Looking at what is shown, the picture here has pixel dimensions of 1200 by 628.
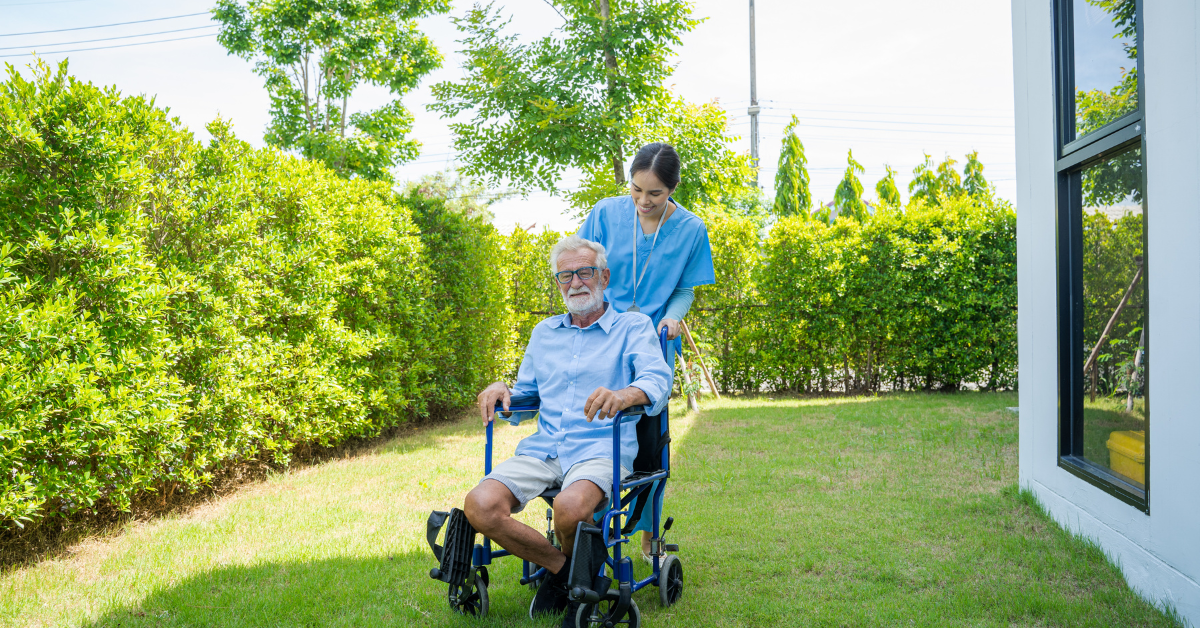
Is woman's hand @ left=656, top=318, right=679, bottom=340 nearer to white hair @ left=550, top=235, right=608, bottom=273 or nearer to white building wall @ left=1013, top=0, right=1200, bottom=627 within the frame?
white hair @ left=550, top=235, right=608, bottom=273

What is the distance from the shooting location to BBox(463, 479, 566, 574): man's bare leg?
239 centimetres

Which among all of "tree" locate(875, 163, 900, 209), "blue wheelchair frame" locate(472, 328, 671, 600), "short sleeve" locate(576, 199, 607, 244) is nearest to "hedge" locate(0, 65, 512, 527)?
"blue wheelchair frame" locate(472, 328, 671, 600)

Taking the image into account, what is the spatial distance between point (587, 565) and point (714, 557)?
127cm

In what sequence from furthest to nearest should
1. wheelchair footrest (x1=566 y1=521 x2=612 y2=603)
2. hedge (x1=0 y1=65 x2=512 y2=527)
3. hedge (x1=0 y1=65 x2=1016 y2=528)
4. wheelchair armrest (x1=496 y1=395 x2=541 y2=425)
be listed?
hedge (x1=0 y1=65 x2=1016 y2=528), hedge (x1=0 y1=65 x2=512 y2=527), wheelchair armrest (x1=496 y1=395 x2=541 y2=425), wheelchair footrest (x1=566 y1=521 x2=612 y2=603)

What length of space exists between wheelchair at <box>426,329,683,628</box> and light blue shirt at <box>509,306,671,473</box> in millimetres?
84

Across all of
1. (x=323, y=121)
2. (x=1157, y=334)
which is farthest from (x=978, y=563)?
(x=323, y=121)

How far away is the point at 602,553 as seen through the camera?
2.30 meters

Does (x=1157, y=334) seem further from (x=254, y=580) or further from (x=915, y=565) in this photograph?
(x=254, y=580)

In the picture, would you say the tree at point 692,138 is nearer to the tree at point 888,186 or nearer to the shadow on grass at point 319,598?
the shadow on grass at point 319,598

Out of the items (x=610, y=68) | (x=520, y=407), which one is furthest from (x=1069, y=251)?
(x=610, y=68)

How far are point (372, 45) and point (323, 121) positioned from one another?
74.6 inches

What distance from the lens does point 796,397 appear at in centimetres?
925

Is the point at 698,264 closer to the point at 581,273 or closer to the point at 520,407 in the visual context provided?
the point at 581,273

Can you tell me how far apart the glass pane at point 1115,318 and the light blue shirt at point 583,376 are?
194 cm
